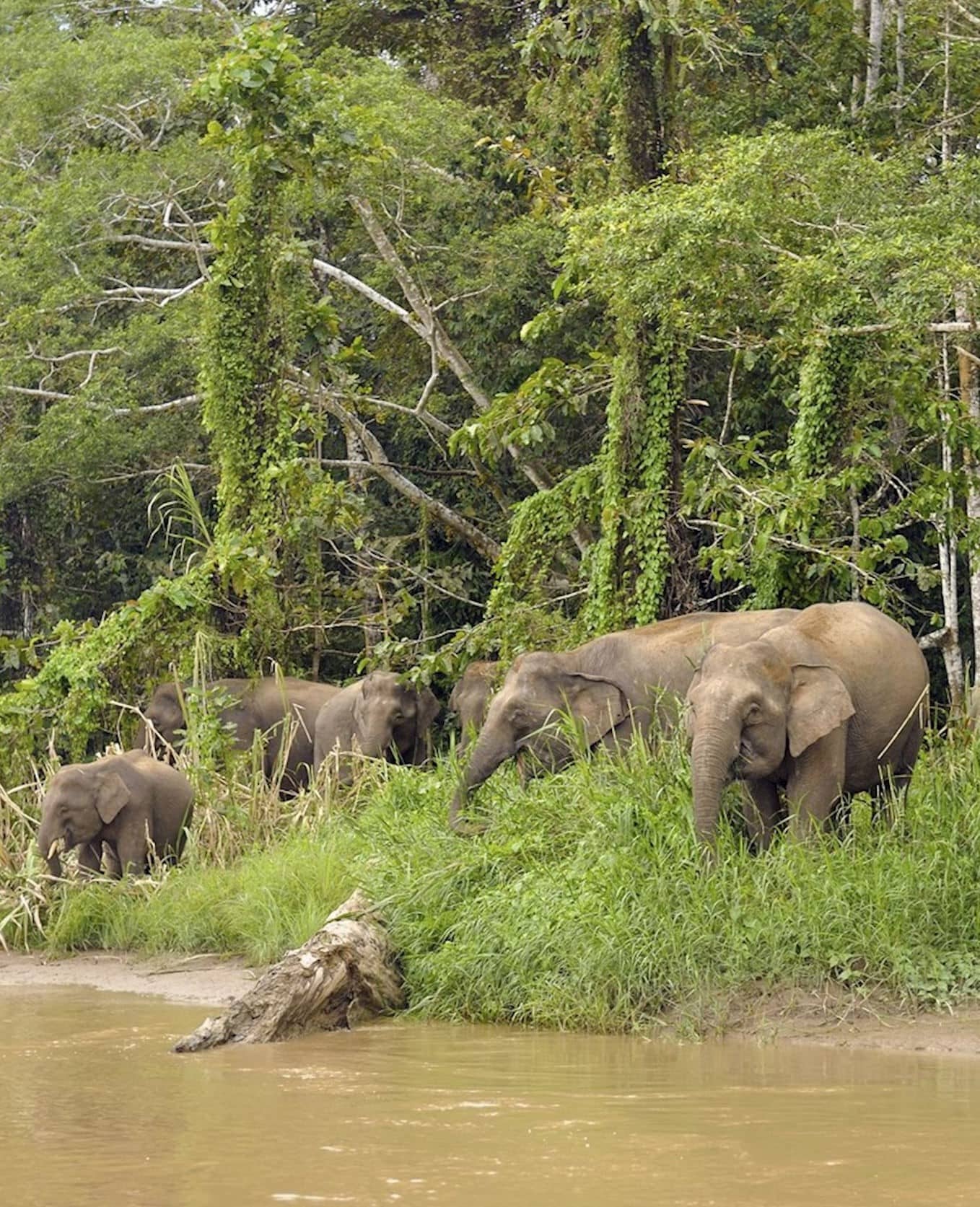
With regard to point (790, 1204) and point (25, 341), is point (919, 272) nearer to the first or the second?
point (790, 1204)

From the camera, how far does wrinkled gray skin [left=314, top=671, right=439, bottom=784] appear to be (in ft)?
51.5

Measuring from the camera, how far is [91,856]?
13.5 metres

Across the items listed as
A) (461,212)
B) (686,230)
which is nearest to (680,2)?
(686,230)

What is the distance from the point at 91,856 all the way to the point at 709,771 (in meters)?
5.58

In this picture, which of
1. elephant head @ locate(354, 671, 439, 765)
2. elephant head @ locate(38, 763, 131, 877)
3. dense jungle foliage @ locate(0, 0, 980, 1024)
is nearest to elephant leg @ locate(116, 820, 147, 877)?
elephant head @ locate(38, 763, 131, 877)

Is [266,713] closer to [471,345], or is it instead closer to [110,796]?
[110,796]

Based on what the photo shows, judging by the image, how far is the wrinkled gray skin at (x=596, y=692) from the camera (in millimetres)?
11391

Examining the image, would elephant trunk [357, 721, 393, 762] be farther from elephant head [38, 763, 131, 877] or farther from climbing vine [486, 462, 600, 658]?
elephant head [38, 763, 131, 877]

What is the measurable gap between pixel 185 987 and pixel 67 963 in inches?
56.8

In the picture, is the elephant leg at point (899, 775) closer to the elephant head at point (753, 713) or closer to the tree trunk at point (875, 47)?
the elephant head at point (753, 713)

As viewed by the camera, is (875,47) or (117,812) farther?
(875,47)

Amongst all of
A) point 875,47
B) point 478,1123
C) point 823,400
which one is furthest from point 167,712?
point 478,1123

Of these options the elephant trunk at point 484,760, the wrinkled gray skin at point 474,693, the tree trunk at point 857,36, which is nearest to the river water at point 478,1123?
the elephant trunk at point 484,760

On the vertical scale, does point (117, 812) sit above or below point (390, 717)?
below
